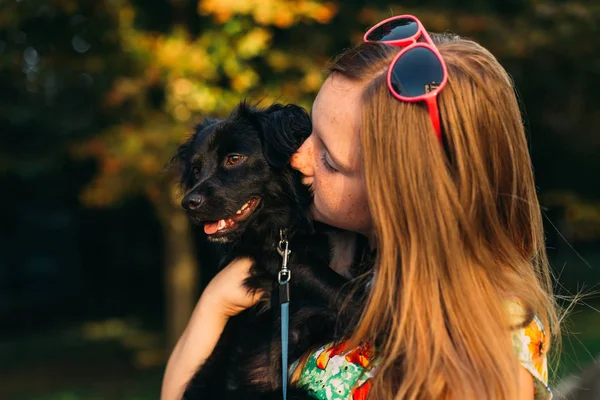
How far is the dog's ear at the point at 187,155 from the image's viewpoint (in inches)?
101

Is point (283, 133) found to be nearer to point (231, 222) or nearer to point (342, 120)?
point (231, 222)

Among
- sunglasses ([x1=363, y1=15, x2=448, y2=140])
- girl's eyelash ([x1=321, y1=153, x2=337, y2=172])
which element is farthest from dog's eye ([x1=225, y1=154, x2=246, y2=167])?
sunglasses ([x1=363, y1=15, x2=448, y2=140])

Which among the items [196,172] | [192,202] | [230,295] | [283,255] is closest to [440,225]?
[283,255]

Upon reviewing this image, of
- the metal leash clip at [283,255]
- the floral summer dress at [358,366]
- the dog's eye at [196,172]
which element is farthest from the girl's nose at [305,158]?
the dog's eye at [196,172]

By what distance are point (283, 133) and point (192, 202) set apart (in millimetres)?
346

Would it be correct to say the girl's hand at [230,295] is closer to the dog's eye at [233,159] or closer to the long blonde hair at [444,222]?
the dog's eye at [233,159]

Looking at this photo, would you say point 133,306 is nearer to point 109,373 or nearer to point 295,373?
point 109,373

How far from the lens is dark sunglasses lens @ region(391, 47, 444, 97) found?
1.54 metres

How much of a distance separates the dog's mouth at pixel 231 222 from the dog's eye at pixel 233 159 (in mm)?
135

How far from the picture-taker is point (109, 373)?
9523mm

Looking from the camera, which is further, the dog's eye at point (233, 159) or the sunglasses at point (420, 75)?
the dog's eye at point (233, 159)

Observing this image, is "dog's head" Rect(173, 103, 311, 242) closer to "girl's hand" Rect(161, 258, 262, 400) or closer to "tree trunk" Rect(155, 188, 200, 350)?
"girl's hand" Rect(161, 258, 262, 400)

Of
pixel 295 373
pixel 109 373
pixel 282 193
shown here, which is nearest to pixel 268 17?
pixel 282 193

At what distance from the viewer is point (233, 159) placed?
7.93 ft
